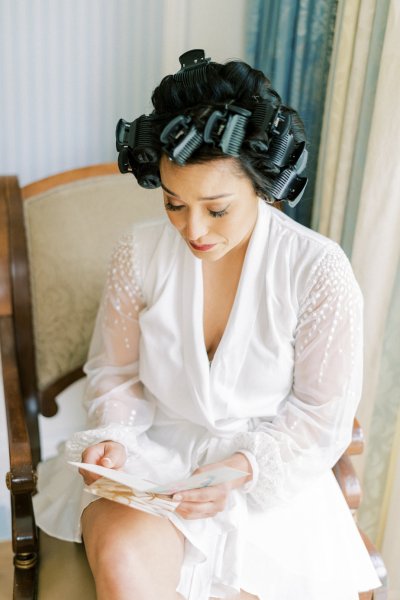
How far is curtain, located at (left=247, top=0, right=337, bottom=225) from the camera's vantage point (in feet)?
5.92

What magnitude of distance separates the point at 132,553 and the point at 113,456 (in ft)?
0.74

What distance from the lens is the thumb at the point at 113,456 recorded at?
1.35m

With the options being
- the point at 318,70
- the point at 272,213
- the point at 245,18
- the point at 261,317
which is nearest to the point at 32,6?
the point at 245,18

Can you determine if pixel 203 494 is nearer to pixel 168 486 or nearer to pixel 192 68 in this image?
pixel 168 486

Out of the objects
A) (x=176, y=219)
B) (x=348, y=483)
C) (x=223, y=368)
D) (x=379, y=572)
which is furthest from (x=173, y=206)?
(x=379, y=572)

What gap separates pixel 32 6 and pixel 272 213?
2.80 ft

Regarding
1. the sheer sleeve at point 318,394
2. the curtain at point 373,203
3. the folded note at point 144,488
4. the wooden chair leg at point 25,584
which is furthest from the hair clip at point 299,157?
the wooden chair leg at point 25,584

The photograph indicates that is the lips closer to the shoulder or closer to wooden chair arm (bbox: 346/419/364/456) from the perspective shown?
the shoulder

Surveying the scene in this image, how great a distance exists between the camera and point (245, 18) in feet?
6.58

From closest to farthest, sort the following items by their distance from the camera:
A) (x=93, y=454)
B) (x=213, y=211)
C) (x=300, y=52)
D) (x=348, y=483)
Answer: (x=213, y=211) → (x=93, y=454) → (x=348, y=483) → (x=300, y=52)

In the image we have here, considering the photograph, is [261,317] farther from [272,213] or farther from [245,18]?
[245,18]

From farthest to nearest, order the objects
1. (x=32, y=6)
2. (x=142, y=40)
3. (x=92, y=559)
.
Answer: (x=142, y=40) → (x=32, y=6) → (x=92, y=559)

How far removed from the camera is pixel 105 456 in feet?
4.56

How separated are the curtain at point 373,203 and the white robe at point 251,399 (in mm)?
249
